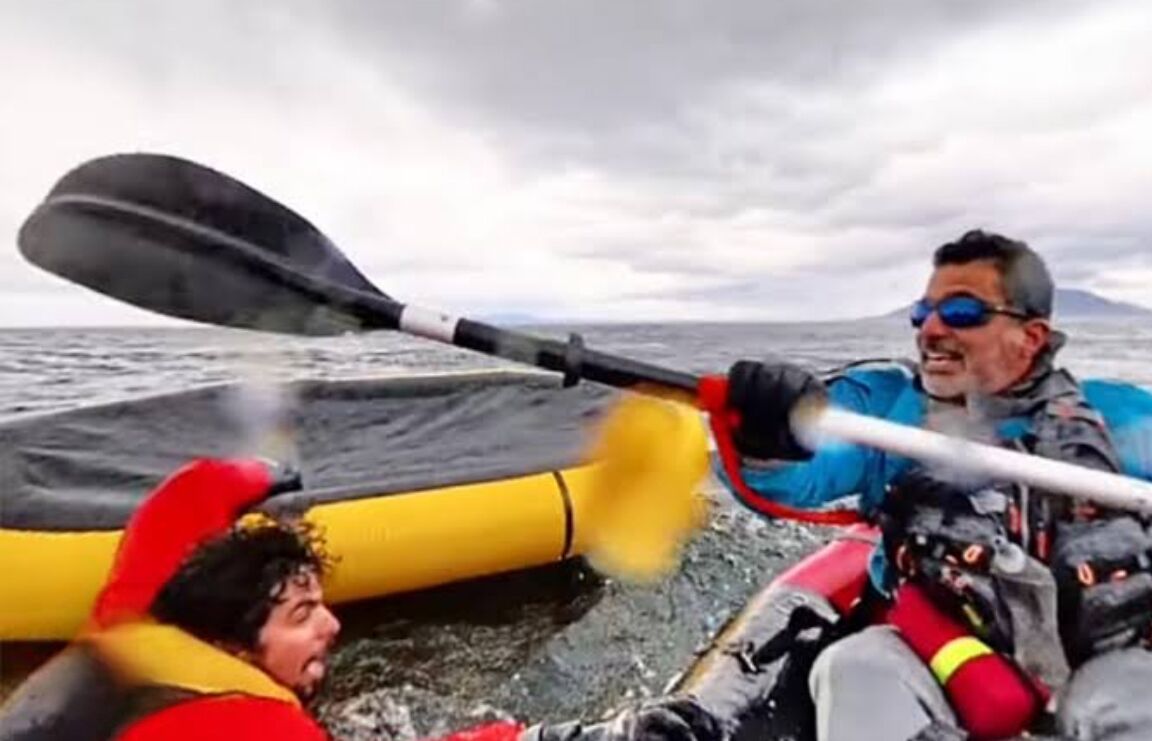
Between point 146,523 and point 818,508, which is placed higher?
point 146,523

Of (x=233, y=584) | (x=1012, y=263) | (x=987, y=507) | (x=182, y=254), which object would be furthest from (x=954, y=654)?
(x=182, y=254)

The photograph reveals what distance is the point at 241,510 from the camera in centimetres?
125

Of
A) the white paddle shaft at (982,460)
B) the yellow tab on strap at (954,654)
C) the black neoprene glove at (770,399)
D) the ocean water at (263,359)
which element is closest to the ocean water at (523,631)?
the ocean water at (263,359)

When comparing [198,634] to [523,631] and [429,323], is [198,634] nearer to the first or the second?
[429,323]

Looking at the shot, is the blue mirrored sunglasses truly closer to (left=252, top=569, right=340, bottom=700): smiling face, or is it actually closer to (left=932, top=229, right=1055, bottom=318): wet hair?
(left=932, top=229, right=1055, bottom=318): wet hair

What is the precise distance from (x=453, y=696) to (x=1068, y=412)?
1.68m

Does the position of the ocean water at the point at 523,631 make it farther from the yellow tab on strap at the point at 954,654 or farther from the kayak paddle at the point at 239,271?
the yellow tab on strap at the point at 954,654

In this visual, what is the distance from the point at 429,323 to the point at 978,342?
912mm

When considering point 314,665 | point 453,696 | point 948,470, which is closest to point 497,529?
point 453,696

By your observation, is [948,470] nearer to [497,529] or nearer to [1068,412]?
[1068,412]

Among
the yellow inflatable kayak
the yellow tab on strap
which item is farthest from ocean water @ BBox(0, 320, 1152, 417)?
the yellow tab on strap

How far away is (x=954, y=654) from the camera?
1754mm

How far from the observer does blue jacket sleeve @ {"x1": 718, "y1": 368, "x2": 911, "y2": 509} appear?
1800mm

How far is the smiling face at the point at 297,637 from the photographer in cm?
119
